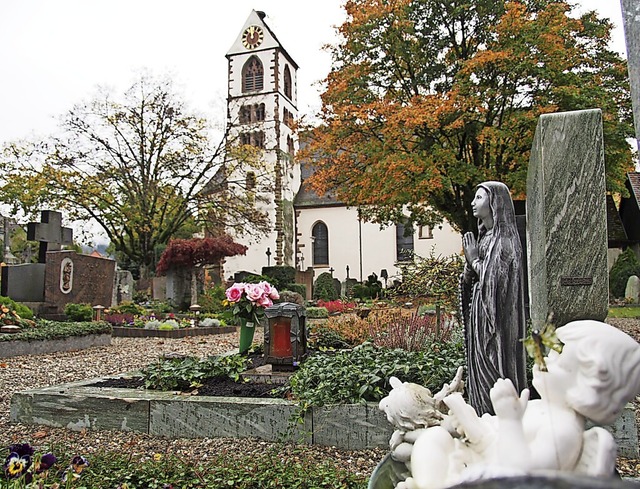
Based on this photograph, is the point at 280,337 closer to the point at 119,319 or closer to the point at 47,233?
the point at 119,319

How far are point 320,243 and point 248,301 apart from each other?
31.0 meters

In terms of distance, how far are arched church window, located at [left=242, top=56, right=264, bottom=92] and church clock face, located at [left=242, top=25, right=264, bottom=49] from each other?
0.96m

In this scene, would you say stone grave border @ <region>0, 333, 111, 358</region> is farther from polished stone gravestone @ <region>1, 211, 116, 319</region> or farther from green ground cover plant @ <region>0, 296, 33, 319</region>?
polished stone gravestone @ <region>1, 211, 116, 319</region>

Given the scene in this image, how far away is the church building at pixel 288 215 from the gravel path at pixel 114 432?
24.1 metres

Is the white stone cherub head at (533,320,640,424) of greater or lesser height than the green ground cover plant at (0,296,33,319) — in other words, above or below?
above

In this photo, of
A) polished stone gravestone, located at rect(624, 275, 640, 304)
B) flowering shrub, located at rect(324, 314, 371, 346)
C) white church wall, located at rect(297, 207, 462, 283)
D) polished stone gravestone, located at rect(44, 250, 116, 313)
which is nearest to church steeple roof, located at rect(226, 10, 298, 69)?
white church wall, located at rect(297, 207, 462, 283)

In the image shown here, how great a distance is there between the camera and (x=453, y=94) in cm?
1244

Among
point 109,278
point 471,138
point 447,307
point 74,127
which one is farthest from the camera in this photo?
point 74,127

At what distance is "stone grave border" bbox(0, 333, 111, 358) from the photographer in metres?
9.31

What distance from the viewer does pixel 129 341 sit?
40.2 ft

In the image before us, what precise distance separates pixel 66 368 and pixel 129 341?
426cm

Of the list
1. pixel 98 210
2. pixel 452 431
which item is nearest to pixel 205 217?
pixel 98 210

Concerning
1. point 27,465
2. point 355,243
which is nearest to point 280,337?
point 27,465

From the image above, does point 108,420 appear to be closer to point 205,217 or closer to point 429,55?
point 429,55
